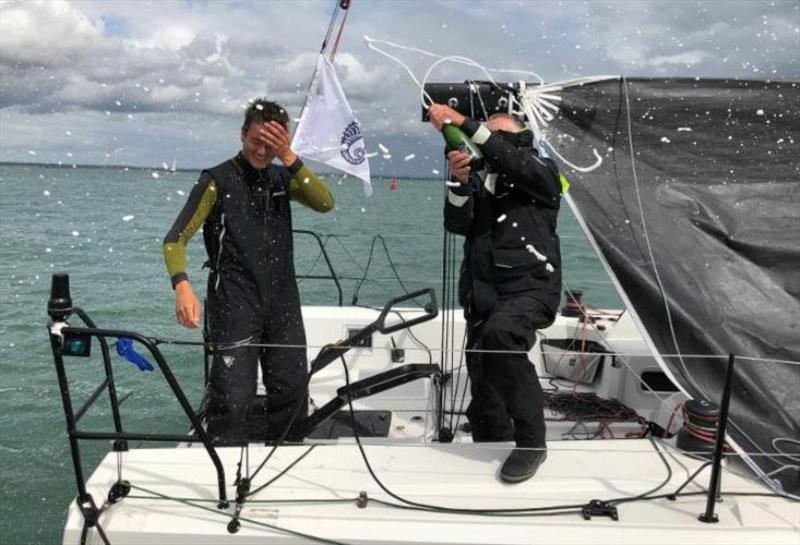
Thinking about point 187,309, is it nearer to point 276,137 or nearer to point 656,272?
point 276,137

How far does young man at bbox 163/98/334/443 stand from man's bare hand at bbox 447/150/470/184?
78 centimetres

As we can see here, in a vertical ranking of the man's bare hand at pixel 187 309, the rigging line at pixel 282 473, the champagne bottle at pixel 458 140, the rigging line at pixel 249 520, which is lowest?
the rigging line at pixel 249 520

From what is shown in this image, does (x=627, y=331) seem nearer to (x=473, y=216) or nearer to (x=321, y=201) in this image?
(x=473, y=216)

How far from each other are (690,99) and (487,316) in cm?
144

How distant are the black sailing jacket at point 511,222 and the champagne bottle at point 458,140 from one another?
3 cm

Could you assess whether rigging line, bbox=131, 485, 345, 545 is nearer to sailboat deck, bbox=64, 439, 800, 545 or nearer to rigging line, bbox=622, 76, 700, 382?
sailboat deck, bbox=64, 439, 800, 545

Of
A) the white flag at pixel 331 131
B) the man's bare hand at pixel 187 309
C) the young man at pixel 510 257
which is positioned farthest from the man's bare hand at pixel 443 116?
the white flag at pixel 331 131

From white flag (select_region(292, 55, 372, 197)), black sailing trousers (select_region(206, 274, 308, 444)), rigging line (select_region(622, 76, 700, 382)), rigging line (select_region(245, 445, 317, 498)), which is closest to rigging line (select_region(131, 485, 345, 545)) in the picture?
rigging line (select_region(245, 445, 317, 498))

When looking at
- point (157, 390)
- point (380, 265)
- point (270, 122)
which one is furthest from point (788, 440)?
point (380, 265)

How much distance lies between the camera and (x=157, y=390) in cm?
748

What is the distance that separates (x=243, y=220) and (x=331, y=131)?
2.25 metres

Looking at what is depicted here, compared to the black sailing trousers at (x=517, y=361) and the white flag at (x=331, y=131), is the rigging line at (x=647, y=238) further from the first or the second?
the white flag at (x=331, y=131)

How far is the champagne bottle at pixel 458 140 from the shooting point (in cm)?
299

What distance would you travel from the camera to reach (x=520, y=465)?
2967 millimetres
